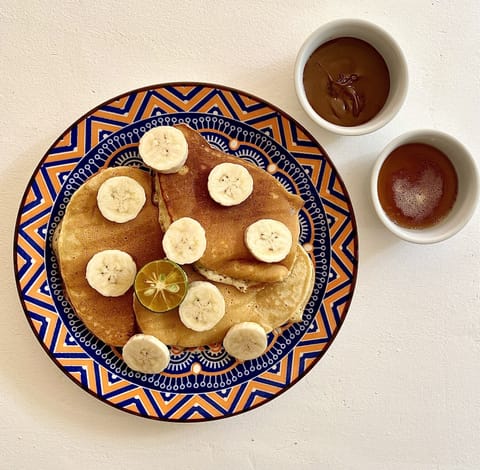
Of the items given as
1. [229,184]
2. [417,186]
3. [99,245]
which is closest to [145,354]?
[99,245]

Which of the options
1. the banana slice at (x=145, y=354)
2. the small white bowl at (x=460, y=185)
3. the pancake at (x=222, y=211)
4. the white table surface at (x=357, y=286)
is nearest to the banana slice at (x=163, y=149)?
the pancake at (x=222, y=211)

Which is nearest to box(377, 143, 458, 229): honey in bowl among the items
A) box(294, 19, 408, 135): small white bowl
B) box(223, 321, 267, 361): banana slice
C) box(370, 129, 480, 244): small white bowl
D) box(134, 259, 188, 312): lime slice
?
box(370, 129, 480, 244): small white bowl

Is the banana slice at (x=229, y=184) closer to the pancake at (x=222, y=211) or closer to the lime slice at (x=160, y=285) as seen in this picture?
the pancake at (x=222, y=211)

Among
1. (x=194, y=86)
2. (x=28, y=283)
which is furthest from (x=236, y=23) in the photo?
(x=28, y=283)

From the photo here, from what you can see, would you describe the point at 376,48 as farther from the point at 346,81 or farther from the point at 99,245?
the point at 99,245

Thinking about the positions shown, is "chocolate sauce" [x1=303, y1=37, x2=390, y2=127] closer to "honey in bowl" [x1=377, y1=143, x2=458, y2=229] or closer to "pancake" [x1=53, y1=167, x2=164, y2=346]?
"honey in bowl" [x1=377, y1=143, x2=458, y2=229]

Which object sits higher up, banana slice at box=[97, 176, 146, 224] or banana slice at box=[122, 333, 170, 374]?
banana slice at box=[97, 176, 146, 224]

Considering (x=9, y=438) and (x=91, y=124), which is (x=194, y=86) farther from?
(x=9, y=438)
